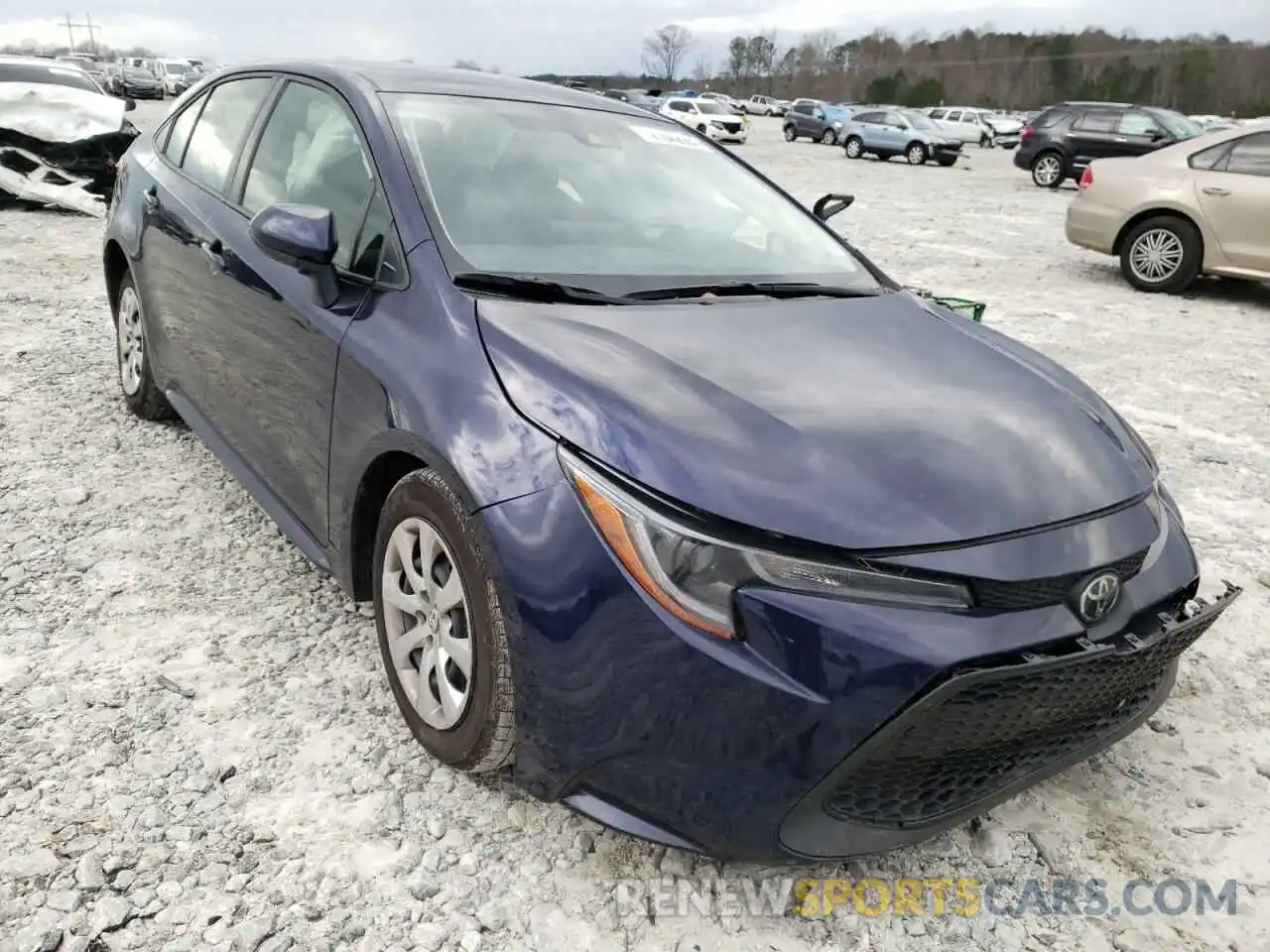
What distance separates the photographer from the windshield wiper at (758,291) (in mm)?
2486

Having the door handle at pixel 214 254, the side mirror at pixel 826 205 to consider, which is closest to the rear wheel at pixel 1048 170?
the side mirror at pixel 826 205

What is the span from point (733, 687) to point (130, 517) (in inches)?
104

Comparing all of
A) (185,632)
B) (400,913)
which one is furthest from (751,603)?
(185,632)

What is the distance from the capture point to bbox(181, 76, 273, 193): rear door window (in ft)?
11.0

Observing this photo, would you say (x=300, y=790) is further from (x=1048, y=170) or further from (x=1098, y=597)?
(x=1048, y=170)

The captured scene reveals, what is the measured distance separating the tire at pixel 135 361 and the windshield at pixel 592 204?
1914mm

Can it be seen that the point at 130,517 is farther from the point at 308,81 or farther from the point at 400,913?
the point at 400,913

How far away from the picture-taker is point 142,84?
127 feet

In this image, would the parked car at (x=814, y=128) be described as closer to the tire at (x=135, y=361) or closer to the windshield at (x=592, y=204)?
the tire at (x=135, y=361)

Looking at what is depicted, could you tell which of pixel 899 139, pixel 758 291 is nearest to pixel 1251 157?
pixel 758 291

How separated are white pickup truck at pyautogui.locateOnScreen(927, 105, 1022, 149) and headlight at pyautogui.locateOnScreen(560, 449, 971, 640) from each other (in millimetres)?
38526

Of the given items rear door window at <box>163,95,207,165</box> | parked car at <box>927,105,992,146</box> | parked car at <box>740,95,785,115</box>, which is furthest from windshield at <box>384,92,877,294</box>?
parked car at <box>740,95,785,115</box>

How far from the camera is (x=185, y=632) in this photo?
2785mm

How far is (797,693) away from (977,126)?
42.8 meters
